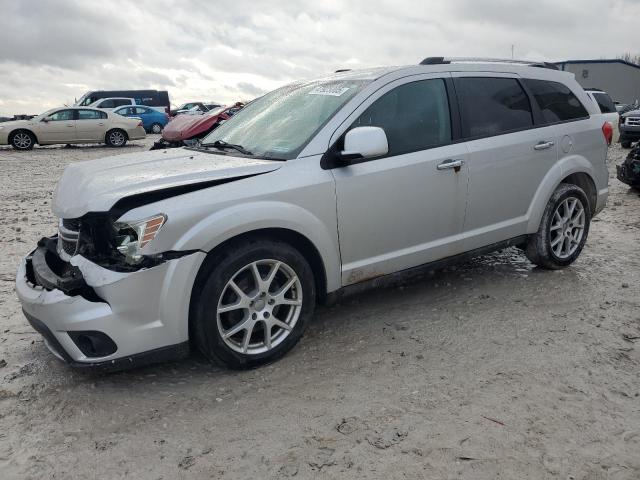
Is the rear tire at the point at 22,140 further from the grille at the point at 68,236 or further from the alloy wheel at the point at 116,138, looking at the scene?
the grille at the point at 68,236

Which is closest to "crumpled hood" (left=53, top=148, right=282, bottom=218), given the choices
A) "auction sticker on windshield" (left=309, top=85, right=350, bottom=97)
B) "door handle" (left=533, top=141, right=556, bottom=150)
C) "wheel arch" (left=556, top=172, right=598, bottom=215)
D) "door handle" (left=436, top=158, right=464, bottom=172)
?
"auction sticker on windshield" (left=309, top=85, right=350, bottom=97)

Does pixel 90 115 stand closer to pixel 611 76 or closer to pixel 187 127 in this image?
pixel 187 127

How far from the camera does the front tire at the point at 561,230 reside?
489 cm

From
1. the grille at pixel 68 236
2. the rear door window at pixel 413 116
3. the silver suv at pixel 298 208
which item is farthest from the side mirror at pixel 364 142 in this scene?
the grille at pixel 68 236

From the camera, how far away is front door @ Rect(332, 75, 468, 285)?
3.68 meters

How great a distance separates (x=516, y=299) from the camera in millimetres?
4516

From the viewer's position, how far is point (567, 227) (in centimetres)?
510

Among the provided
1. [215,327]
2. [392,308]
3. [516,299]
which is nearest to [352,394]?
[215,327]

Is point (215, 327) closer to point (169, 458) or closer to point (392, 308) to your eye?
point (169, 458)

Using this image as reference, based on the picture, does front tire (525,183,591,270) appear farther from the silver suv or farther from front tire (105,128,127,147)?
front tire (105,128,127,147)

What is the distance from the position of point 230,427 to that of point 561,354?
81.7 inches

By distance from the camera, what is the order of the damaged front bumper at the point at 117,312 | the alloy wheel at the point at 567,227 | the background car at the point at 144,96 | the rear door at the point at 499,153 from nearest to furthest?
the damaged front bumper at the point at 117,312 → the rear door at the point at 499,153 → the alloy wheel at the point at 567,227 → the background car at the point at 144,96

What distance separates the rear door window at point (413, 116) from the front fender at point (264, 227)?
76 centimetres

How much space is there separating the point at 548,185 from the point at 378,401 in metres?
2.68
